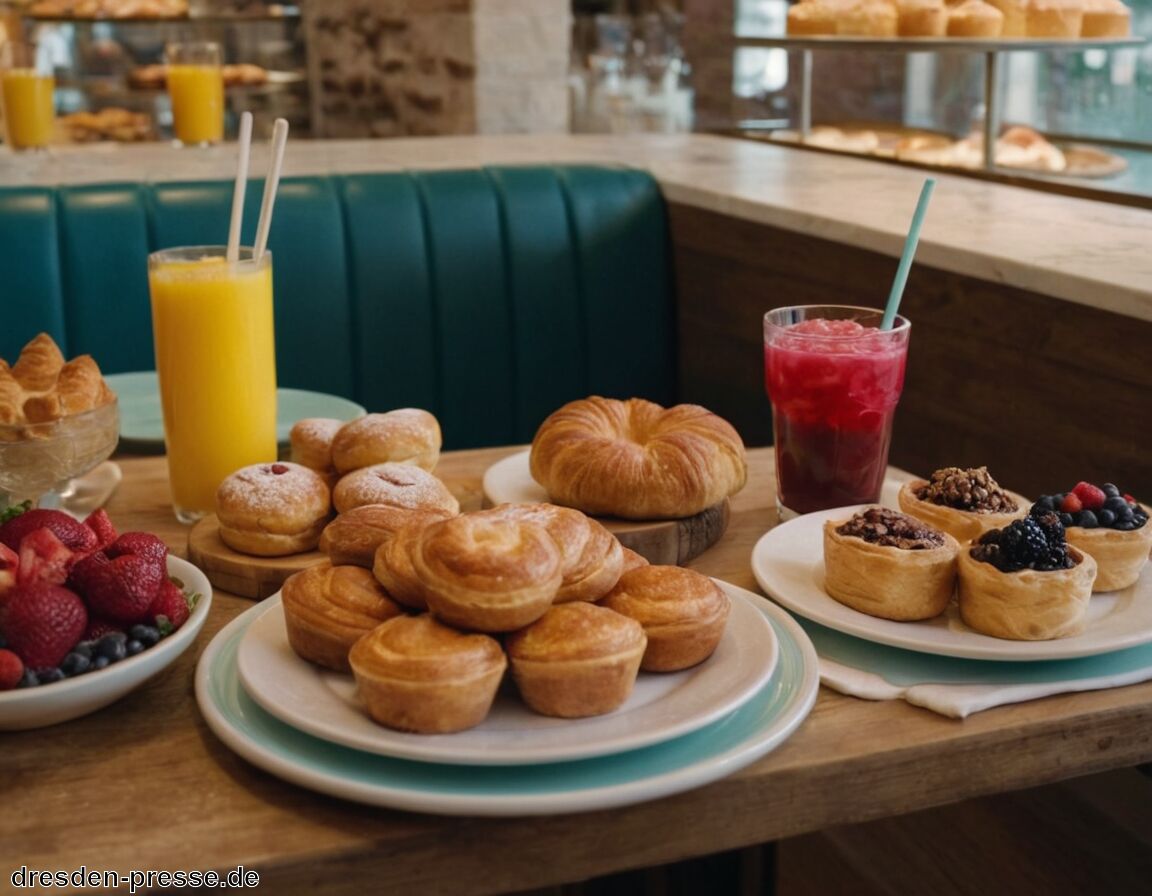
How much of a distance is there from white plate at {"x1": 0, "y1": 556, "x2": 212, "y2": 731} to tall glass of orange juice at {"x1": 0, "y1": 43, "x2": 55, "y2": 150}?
2.60 metres

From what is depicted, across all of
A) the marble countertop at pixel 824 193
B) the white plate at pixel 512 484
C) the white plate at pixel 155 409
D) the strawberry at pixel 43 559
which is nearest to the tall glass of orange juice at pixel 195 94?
the marble countertop at pixel 824 193

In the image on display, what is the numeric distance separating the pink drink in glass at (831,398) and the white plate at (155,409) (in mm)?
527

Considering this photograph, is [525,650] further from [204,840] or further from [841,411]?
[841,411]

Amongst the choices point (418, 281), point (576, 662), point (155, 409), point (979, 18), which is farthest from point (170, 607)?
point (979, 18)

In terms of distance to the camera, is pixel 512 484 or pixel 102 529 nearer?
pixel 102 529

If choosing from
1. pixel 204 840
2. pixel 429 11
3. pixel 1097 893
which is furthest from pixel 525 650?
pixel 429 11

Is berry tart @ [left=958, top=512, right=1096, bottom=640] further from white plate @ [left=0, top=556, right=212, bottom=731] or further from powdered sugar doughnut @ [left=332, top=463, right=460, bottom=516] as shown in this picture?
white plate @ [left=0, top=556, right=212, bottom=731]

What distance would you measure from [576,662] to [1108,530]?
0.44m

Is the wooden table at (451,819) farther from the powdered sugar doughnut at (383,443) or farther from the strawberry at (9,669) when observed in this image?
the powdered sugar doughnut at (383,443)

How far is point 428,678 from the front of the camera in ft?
2.46

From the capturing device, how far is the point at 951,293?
1.88 metres

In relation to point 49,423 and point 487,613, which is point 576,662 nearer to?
point 487,613

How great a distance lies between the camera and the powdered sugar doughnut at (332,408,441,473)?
3.92 feet

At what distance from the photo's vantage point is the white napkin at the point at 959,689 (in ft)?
2.82
